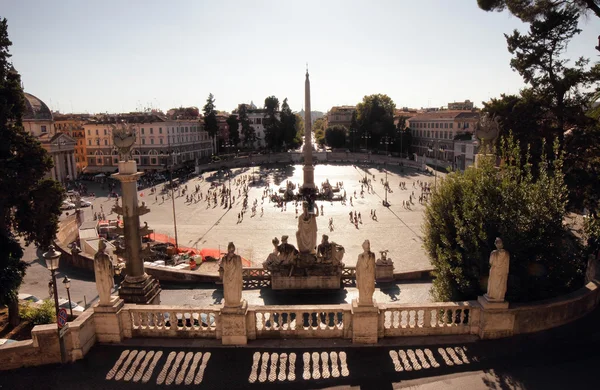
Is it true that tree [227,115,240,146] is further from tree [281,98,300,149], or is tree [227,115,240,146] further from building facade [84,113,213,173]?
building facade [84,113,213,173]

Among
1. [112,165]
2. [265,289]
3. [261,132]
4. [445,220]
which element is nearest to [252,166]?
→ [112,165]

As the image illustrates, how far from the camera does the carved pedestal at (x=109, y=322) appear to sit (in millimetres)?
8398

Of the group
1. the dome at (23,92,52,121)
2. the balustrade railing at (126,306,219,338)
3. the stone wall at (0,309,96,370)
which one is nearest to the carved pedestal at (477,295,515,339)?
the balustrade railing at (126,306,219,338)

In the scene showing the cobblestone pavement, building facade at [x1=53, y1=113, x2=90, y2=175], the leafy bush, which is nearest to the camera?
the cobblestone pavement

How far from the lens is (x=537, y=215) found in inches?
337

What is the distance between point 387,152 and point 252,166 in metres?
26.7

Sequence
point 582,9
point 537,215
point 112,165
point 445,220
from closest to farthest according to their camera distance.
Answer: point 537,215
point 445,220
point 582,9
point 112,165

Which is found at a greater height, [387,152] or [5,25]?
[5,25]

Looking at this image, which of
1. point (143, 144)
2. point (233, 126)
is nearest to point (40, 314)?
point (143, 144)

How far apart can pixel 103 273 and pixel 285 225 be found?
80.4 ft

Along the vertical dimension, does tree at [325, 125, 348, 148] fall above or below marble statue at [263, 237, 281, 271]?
above

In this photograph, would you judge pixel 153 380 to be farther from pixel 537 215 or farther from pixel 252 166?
pixel 252 166

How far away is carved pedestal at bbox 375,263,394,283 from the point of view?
15.8 metres

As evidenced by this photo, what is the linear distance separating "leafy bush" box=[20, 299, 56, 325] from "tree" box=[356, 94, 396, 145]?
7257 centimetres
